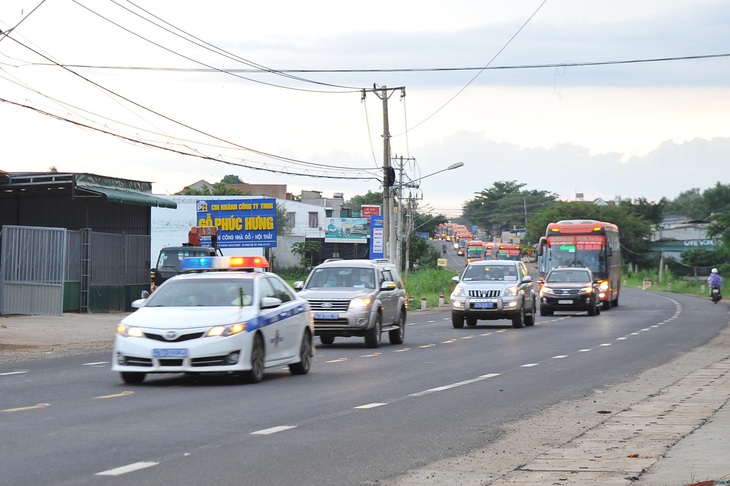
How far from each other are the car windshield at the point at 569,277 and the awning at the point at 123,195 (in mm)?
13684

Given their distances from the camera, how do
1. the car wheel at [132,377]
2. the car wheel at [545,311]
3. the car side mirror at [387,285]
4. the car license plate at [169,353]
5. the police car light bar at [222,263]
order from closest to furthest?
the car license plate at [169,353], the car wheel at [132,377], the police car light bar at [222,263], the car side mirror at [387,285], the car wheel at [545,311]

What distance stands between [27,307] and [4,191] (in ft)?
19.0

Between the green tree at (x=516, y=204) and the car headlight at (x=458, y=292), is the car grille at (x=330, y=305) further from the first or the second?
the green tree at (x=516, y=204)

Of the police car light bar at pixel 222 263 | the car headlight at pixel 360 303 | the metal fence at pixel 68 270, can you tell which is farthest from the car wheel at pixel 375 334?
the metal fence at pixel 68 270

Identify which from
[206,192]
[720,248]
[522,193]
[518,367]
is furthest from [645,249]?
[518,367]

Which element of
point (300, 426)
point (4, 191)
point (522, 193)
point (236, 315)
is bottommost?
point (300, 426)

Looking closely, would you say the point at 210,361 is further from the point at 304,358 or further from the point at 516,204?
the point at 516,204

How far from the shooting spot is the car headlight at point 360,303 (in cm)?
2467

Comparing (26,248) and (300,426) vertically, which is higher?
(26,248)

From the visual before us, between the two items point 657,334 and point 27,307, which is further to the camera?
point 27,307

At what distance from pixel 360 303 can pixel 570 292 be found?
2035 cm

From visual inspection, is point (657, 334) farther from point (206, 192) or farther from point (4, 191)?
point (206, 192)

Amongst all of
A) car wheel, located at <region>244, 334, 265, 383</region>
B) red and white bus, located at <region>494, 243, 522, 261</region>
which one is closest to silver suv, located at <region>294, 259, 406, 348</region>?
car wheel, located at <region>244, 334, 265, 383</region>

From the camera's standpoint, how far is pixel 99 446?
10133 mm
